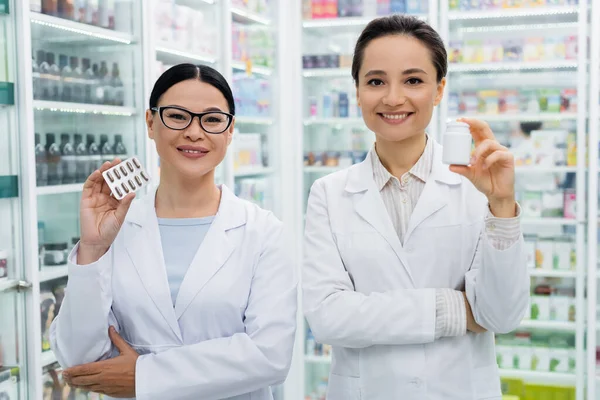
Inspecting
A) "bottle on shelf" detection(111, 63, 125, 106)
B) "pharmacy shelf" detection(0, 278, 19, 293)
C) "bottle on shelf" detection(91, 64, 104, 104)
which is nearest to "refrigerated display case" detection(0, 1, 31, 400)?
"pharmacy shelf" detection(0, 278, 19, 293)

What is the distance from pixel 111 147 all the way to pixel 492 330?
8.32 feet

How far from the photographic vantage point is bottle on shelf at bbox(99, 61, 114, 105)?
12.0 ft

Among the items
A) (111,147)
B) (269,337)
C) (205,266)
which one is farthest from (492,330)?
(111,147)

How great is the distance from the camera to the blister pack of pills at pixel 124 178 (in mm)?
1721

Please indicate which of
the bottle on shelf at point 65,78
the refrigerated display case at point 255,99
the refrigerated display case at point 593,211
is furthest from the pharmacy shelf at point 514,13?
the bottle on shelf at point 65,78

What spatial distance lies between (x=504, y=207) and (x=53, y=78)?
7.79 ft

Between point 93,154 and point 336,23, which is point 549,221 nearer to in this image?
point 336,23

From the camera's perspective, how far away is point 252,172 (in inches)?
197

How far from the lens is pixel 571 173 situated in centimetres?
514

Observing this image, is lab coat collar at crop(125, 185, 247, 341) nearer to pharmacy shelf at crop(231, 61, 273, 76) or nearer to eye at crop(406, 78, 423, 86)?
eye at crop(406, 78, 423, 86)

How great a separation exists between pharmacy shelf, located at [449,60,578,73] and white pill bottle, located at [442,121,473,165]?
3.59 metres

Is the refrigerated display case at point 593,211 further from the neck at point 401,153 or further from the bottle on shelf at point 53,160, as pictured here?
the bottle on shelf at point 53,160

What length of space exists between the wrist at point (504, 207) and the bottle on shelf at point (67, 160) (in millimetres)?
2303

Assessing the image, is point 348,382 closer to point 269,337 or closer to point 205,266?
point 269,337
